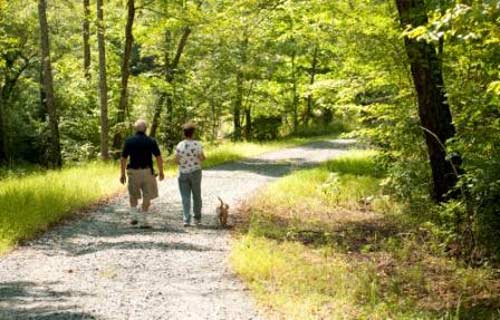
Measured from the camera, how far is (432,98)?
34.5 feet

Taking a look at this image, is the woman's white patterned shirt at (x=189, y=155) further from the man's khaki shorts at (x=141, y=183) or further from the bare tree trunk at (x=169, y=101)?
the bare tree trunk at (x=169, y=101)

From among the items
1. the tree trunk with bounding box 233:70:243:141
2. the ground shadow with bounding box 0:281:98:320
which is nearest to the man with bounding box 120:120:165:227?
the ground shadow with bounding box 0:281:98:320

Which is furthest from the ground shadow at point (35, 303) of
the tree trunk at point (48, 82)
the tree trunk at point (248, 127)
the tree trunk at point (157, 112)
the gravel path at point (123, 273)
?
the tree trunk at point (248, 127)

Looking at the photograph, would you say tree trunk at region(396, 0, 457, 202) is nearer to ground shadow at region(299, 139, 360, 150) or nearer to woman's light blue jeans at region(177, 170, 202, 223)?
woman's light blue jeans at region(177, 170, 202, 223)

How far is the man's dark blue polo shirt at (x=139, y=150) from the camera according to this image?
11191mm

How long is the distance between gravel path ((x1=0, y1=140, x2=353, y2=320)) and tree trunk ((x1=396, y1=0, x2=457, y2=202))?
12.5 feet

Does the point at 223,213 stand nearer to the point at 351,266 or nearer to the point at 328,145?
the point at 351,266

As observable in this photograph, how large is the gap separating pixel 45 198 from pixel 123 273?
A: 5014 mm

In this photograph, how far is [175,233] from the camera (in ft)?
36.8

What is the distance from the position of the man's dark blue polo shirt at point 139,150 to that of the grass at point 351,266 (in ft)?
7.12

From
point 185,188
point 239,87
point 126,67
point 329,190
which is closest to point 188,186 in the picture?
point 185,188

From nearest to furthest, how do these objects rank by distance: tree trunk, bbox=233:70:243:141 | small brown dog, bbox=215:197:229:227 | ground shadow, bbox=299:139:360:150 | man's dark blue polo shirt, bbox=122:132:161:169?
man's dark blue polo shirt, bbox=122:132:161:169
small brown dog, bbox=215:197:229:227
ground shadow, bbox=299:139:360:150
tree trunk, bbox=233:70:243:141

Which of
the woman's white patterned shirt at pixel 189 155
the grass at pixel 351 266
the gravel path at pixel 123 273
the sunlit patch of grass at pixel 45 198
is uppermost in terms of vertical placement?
the woman's white patterned shirt at pixel 189 155

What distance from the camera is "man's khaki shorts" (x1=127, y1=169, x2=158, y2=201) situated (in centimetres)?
1131
